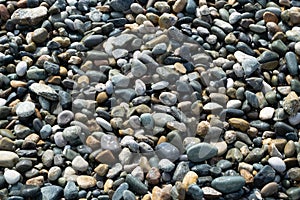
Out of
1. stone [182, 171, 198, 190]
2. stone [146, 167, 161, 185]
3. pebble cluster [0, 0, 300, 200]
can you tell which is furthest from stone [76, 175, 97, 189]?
stone [182, 171, 198, 190]

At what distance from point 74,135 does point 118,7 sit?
55 centimetres

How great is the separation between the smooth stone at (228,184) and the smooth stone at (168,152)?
0.14 m

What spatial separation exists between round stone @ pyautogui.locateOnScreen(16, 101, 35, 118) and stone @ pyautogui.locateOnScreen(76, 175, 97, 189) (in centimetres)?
26

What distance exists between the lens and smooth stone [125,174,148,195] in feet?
4.86

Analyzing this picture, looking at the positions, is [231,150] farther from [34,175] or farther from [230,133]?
[34,175]

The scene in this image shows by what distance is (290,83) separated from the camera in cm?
170

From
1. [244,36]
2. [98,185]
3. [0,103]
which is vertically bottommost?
[98,185]

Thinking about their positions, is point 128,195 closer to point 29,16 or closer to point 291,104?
point 291,104

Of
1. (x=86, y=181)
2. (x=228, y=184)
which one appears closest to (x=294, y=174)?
(x=228, y=184)

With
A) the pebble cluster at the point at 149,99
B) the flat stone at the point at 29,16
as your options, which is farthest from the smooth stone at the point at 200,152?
the flat stone at the point at 29,16

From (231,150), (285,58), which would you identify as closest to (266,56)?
(285,58)

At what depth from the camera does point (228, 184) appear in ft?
4.83

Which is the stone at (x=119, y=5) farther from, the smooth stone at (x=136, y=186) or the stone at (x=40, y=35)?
the smooth stone at (x=136, y=186)

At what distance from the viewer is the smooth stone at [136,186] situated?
1.48 metres
